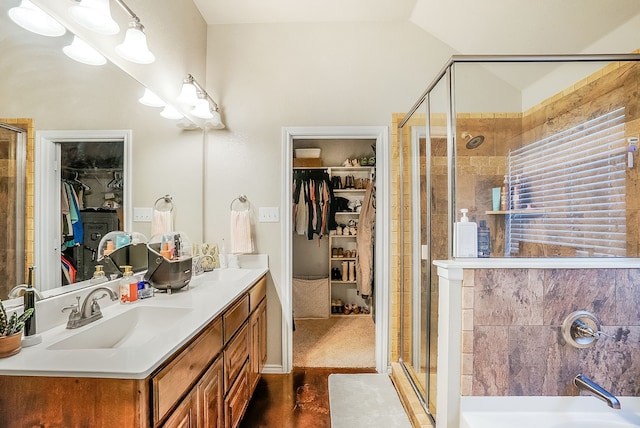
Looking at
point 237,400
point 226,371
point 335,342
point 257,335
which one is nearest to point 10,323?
point 226,371

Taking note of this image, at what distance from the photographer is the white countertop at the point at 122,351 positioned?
2.65 feet

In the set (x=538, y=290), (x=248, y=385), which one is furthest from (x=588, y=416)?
(x=248, y=385)

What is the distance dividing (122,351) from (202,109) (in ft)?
5.46

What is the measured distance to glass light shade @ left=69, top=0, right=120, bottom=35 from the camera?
1.18 m

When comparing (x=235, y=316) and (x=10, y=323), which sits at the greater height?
(x=10, y=323)

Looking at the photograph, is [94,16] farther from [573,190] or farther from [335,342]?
[335,342]

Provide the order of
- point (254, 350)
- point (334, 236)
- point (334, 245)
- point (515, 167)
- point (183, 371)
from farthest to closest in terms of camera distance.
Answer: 1. point (334, 245)
2. point (334, 236)
3. point (515, 167)
4. point (254, 350)
5. point (183, 371)

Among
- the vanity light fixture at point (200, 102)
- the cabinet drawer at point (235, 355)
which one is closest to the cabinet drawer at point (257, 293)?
the cabinet drawer at point (235, 355)

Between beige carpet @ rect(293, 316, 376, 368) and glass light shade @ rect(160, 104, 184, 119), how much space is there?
2.06 meters

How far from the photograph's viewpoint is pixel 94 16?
120 centimetres

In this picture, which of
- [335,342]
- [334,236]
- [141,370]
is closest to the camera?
[141,370]

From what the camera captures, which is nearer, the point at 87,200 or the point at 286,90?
the point at 87,200

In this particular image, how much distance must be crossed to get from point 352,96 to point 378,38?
488 mm

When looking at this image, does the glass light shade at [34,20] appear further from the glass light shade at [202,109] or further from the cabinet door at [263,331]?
the cabinet door at [263,331]
